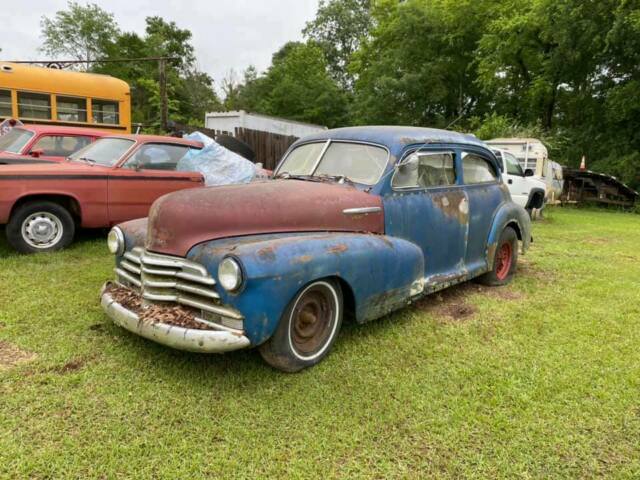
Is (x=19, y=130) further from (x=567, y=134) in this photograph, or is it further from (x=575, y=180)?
(x=567, y=134)

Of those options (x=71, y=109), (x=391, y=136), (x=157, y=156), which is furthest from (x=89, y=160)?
(x=71, y=109)

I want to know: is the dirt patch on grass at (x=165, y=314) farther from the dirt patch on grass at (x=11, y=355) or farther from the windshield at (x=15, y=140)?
the windshield at (x=15, y=140)

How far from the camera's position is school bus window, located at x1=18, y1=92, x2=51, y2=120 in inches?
414

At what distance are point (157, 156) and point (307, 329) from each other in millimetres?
4663

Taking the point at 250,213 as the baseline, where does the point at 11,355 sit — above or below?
below

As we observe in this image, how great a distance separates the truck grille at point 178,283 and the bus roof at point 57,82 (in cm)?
960

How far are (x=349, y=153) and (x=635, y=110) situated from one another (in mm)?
20312

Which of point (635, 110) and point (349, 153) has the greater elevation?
point (635, 110)

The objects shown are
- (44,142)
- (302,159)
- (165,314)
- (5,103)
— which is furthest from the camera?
(5,103)

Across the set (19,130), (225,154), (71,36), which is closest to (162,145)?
(225,154)

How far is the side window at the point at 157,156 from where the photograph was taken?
659cm

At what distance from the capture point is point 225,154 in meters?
7.41

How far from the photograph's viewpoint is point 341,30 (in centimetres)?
4722

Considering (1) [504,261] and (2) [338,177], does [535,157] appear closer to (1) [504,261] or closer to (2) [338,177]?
(1) [504,261]
